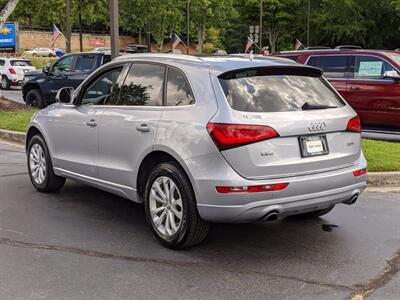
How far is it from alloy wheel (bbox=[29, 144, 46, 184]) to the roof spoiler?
3.06 meters

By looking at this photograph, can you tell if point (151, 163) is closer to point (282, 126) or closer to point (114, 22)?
point (282, 126)

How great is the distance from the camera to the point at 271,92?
4.86 metres

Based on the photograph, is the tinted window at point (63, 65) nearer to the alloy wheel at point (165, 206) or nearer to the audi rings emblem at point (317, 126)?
the alloy wheel at point (165, 206)

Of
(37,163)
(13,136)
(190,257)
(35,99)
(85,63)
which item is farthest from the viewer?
(35,99)

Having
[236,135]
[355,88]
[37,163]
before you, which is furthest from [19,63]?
[236,135]

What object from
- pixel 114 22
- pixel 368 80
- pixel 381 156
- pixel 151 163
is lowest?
pixel 381 156

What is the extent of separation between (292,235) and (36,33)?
74384 millimetres

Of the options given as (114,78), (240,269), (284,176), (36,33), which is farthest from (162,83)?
(36,33)

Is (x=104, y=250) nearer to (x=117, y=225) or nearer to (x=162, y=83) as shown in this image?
(x=117, y=225)

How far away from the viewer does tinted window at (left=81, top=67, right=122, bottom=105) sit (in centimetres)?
586

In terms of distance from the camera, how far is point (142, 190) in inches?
210

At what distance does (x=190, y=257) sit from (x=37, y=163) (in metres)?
3.09

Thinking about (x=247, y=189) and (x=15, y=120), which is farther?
(x=15, y=120)

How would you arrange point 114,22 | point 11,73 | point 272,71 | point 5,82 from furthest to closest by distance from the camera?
point 5,82 < point 11,73 < point 114,22 < point 272,71
